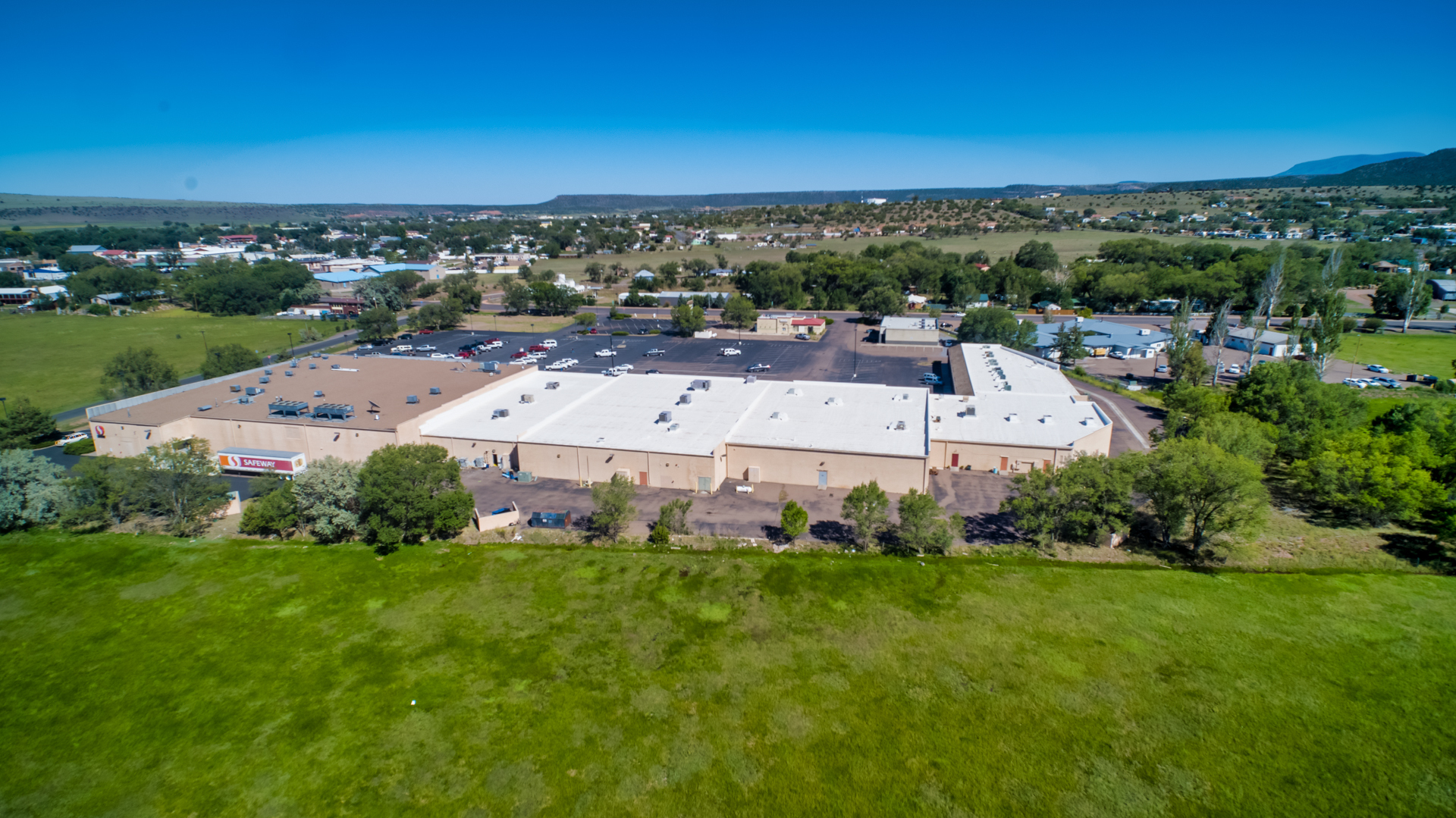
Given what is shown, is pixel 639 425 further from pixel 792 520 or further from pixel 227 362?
pixel 227 362

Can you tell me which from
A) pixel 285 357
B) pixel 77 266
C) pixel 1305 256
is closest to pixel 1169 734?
pixel 285 357

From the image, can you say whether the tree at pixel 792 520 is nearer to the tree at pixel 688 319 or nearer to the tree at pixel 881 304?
the tree at pixel 688 319

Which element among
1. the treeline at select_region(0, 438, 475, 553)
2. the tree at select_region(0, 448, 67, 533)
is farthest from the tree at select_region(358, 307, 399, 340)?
the tree at select_region(0, 448, 67, 533)

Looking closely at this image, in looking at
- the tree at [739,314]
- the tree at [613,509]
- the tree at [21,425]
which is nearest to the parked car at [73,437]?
the tree at [21,425]

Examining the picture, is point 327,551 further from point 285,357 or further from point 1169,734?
point 285,357

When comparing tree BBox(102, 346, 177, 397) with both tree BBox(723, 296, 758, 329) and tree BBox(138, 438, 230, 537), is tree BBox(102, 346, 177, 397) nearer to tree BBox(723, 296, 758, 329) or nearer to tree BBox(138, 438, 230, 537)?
tree BBox(138, 438, 230, 537)

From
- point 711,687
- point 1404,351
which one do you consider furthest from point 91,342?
point 1404,351
